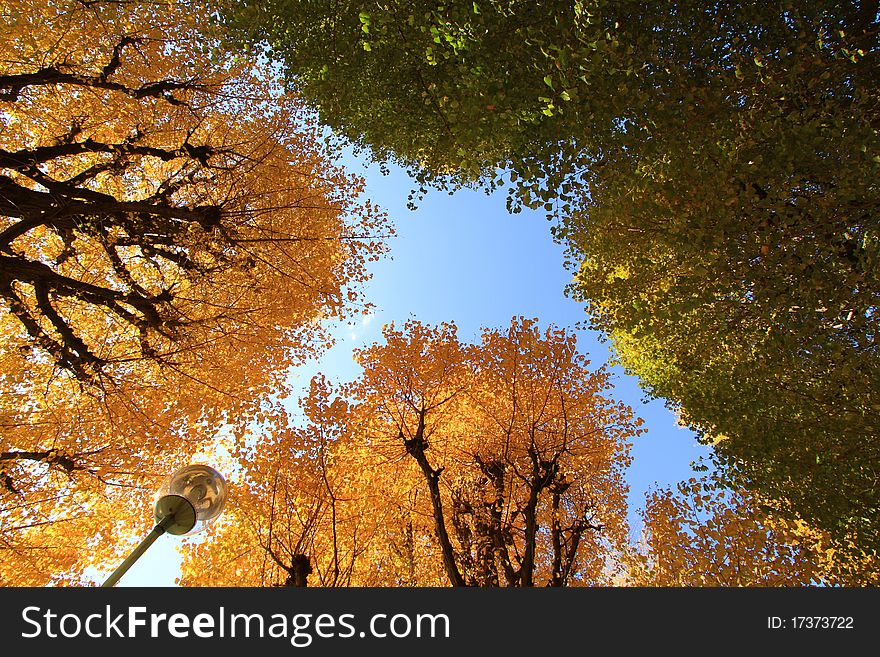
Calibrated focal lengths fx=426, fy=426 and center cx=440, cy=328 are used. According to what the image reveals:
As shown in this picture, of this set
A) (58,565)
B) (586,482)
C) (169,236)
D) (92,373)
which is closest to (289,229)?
(169,236)

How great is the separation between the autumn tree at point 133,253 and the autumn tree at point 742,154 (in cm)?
292

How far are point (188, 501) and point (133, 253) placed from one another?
965cm

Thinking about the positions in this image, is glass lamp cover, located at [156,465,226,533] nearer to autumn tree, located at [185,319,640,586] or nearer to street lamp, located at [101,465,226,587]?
street lamp, located at [101,465,226,587]

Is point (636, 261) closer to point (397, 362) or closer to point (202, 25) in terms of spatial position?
point (397, 362)

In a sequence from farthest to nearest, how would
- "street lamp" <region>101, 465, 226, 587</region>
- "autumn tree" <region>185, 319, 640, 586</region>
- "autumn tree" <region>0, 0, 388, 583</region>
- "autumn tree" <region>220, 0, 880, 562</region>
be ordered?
"autumn tree" <region>185, 319, 640, 586</region>
"autumn tree" <region>0, 0, 388, 583</region>
"autumn tree" <region>220, 0, 880, 562</region>
"street lamp" <region>101, 465, 226, 587</region>

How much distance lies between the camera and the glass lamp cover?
4223 mm

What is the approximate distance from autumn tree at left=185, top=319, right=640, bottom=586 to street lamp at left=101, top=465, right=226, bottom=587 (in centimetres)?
673

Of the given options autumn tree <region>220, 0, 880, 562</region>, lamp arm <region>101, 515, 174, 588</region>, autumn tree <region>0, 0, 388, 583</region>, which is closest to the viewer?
lamp arm <region>101, 515, 174, 588</region>

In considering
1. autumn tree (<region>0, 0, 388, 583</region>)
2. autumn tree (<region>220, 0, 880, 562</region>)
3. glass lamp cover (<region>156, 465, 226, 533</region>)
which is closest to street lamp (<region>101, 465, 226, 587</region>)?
glass lamp cover (<region>156, 465, 226, 533</region>)

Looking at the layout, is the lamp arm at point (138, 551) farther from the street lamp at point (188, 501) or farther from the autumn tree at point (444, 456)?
the autumn tree at point (444, 456)

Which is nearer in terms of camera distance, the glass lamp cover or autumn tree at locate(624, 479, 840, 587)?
the glass lamp cover

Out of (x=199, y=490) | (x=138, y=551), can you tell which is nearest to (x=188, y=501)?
(x=199, y=490)

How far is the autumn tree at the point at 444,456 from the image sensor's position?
36.5 feet

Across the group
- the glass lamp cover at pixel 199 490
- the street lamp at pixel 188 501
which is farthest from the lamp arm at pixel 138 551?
the glass lamp cover at pixel 199 490
